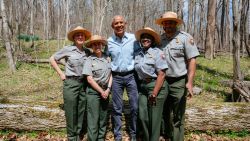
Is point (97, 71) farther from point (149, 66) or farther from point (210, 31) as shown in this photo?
point (210, 31)

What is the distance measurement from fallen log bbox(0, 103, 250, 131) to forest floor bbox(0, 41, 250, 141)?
0.13 metres

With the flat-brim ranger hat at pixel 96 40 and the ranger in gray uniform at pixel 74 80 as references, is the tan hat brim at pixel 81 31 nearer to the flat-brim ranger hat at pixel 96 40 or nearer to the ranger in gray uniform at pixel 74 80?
the ranger in gray uniform at pixel 74 80

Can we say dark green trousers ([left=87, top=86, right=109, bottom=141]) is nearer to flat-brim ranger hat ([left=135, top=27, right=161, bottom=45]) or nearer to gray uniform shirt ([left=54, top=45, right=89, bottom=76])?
gray uniform shirt ([left=54, top=45, right=89, bottom=76])

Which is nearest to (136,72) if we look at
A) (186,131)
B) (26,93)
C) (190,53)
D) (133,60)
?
(133,60)

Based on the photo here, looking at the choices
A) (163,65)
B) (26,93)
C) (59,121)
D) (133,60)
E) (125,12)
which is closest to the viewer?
(163,65)

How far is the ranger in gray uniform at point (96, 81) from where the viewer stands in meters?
5.45

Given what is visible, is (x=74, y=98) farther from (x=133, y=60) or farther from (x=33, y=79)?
(x=33, y=79)

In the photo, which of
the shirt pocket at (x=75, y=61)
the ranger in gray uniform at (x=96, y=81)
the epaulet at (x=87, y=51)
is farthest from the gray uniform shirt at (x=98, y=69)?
the epaulet at (x=87, y=51)

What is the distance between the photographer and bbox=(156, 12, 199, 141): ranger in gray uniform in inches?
204

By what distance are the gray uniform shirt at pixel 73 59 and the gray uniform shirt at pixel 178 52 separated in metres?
1.49

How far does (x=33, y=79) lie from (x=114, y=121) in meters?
8.81

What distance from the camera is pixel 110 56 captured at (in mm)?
5707

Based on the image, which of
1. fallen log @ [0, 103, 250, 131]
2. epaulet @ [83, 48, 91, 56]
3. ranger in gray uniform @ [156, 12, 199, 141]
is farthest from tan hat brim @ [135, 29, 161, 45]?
fallen log @ [0, 103, 250, 131]

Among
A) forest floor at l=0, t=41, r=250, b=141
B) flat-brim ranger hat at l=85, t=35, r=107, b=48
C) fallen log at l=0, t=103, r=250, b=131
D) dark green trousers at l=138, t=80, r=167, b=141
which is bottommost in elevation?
forest floor at l=0, t=41, r=250, b=141
